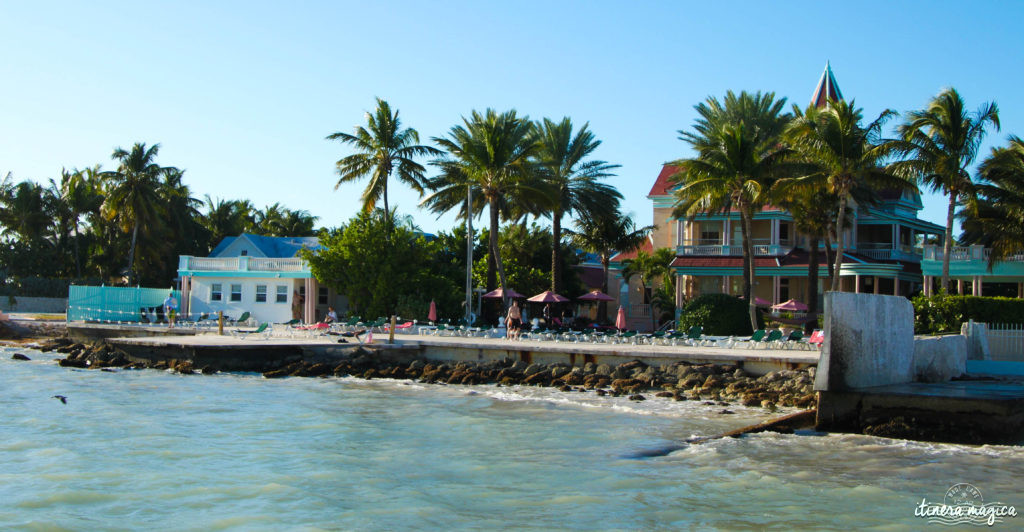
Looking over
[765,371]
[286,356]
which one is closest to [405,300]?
[286,356]

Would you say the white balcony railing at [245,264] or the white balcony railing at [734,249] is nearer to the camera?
the white balcony railing at [734,249]

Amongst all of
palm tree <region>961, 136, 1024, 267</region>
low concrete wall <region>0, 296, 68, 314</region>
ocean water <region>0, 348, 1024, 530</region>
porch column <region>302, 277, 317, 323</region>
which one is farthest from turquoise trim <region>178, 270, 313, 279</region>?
palm tree <region>961, 136, 1024, 267</region>

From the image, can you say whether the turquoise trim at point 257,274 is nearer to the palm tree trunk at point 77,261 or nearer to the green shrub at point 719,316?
the palm tree trunk at point 77,261

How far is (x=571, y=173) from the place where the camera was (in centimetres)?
4056

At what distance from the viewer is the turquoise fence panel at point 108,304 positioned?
4569cm

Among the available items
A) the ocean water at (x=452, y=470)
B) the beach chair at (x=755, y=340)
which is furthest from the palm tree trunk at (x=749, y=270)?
the ocean water at (x=452, y=470)

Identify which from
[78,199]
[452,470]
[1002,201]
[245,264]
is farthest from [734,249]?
[78,199]

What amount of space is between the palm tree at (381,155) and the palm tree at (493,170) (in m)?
5.01

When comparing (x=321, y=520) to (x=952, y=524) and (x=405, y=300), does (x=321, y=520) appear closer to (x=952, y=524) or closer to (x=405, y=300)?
(x=952, y=524)

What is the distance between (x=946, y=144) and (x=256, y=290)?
1316 inches

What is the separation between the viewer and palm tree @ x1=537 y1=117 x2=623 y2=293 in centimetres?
3988

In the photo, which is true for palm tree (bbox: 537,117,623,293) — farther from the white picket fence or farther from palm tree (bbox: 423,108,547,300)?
the white picket fence

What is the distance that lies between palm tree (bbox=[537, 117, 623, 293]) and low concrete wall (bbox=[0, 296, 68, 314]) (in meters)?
37.5

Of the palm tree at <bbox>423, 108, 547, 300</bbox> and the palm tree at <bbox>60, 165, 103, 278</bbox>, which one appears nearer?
the palm tree at <bbox>423, 108, 547, 300</bbox>
